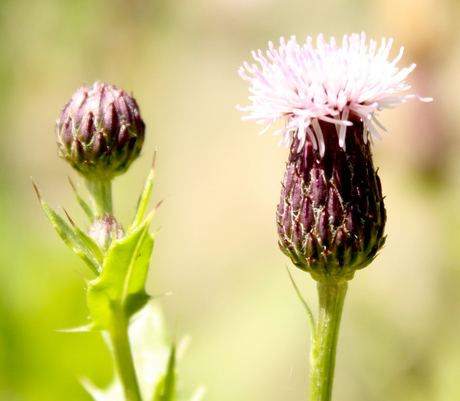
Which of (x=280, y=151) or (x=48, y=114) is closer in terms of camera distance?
(x=280, y=151)

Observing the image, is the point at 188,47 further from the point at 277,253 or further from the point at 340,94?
the point at 340,94

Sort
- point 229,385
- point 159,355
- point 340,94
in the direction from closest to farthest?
point 340,94
point 159,355
point 229,385

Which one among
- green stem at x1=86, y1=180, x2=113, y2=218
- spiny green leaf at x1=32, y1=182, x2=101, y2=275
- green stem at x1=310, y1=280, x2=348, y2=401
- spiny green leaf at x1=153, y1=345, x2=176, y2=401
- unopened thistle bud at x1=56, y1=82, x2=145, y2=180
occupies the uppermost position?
unopened thistle bud at x1=56, y1=82, x2=145, y2=180

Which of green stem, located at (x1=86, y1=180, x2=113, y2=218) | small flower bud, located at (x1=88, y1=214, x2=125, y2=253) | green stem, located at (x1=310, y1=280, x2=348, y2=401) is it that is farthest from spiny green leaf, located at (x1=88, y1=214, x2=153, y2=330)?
green stem, located at (x1=310, y1=280, x2=348, y2=401)

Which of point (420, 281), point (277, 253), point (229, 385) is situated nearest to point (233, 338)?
point (229, 385)

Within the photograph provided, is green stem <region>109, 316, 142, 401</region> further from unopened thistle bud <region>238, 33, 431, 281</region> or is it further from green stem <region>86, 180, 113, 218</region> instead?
unopened thistle bud <region>238, 33, 431, 281</region>

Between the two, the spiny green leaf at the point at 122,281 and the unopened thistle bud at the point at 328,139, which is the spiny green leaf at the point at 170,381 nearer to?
the spiny green leaf at the point at 122,281
